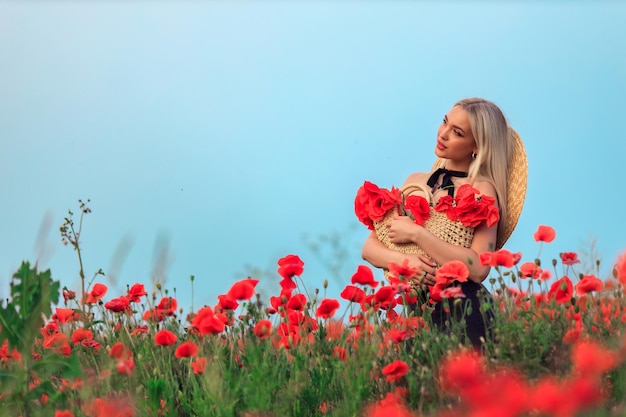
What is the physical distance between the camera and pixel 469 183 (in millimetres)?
4633

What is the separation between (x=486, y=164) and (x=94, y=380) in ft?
8.26

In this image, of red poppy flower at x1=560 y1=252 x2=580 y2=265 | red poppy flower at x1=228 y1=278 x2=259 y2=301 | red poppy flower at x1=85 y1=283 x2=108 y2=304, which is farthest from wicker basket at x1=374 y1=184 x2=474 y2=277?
red poppy flower at x1=85 y1=283 x2=108 y2=304

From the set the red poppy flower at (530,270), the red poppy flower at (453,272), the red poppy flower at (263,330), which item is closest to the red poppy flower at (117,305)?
the red poppy flower at (263,330)

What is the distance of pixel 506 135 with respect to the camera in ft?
15.8

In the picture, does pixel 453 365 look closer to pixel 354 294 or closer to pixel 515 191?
pixel 354 294

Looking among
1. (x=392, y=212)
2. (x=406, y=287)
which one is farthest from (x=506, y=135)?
(x=406, y=287)

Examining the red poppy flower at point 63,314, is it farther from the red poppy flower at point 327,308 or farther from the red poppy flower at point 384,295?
the red poppy flower at point 384,295

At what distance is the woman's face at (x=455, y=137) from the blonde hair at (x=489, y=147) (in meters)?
0.04

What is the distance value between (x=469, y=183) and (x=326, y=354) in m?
1.60

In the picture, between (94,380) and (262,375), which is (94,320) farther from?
(262,375)

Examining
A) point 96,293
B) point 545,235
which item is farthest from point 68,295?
point 545,235

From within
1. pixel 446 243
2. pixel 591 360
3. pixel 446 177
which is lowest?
pixel 591 360

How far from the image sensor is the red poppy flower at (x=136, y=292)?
14.1ft

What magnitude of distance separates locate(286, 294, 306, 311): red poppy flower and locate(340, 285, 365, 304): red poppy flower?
0.21 m
